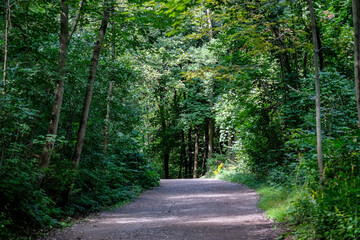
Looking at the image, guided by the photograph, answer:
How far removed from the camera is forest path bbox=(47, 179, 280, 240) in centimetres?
613

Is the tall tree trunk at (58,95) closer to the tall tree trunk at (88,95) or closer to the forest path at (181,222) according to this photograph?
the tall tree trunk at (88,95)

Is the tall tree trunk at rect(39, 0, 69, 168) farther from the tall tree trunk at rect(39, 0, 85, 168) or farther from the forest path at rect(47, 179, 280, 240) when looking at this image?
the forest path at rect(47, 179, 280, 240)

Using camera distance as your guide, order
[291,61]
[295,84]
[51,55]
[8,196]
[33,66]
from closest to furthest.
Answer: [8,196] → [33,66] → [51,55] → [295,84] → [291,61]

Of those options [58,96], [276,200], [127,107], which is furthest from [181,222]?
[127,107]

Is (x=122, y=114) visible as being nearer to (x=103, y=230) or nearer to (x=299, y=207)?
(x=103, y=230)

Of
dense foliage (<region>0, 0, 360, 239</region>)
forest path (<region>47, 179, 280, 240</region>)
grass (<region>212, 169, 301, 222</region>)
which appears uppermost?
dense foliage (<region>0, 0, 360, 239</region>)

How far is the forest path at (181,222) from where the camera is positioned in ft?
20.1

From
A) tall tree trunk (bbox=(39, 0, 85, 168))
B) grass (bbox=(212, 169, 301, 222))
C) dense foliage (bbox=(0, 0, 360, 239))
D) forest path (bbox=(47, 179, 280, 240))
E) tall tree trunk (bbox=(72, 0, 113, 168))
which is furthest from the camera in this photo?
tall tree trunk (bbox=(72, 0, 113, 168))

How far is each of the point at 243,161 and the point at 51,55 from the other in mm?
12485

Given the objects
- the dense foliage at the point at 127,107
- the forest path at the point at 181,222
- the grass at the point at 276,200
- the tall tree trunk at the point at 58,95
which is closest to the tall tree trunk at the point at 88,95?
the dense foliage at the point at 127,107

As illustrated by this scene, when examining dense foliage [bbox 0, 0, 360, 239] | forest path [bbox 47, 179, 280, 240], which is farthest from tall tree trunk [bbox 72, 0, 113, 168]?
forest path [bbox 47, 179, 280, 240]

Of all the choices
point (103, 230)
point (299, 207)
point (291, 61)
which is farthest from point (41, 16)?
point (291, 61)

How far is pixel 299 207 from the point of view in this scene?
608 centimetres

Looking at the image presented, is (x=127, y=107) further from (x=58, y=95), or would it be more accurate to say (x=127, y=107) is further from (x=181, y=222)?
(x=181, y=222)
